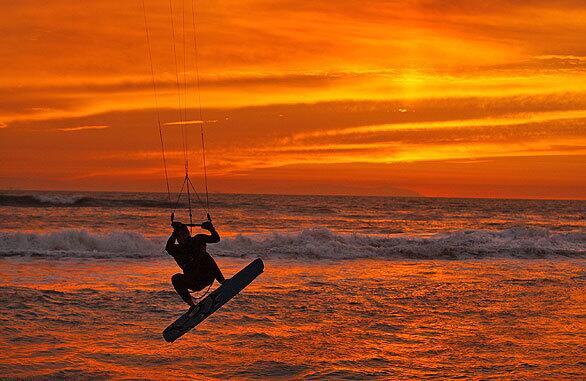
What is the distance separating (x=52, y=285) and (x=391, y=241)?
907 inches

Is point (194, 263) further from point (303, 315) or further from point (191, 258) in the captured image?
point (303, 315)

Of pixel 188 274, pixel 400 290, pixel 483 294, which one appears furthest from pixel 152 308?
pixel 483 294

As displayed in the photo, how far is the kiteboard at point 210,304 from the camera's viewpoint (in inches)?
A: 482

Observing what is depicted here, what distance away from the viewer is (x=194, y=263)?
12.1 m

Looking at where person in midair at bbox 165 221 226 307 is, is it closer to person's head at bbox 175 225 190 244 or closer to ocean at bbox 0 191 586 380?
person's head at bbox 175 225 190 244

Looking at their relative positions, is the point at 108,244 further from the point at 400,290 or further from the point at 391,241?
the point at 400,290

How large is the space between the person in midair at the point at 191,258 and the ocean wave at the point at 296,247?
19452 millimetres

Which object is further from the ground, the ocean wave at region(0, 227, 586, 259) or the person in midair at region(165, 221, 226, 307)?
the person in midair at region(165, 221, 226, 307)

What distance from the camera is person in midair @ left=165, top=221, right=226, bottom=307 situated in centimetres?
1170

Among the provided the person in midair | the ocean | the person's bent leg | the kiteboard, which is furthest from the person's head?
the ocean

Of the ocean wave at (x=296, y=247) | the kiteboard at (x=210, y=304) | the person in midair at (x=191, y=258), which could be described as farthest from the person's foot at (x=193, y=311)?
the ocean wave at (x=296, y=247)

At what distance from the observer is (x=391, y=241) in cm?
3981

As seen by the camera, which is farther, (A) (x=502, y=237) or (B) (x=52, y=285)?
(A) (x=502, y=237)

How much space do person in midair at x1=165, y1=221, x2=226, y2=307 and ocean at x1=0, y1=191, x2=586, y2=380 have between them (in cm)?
159
